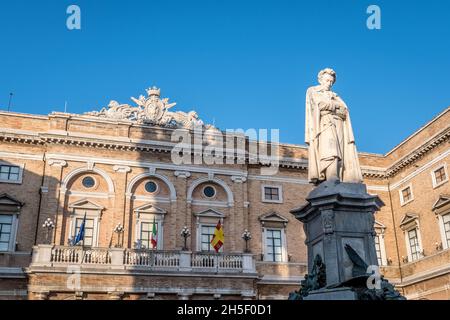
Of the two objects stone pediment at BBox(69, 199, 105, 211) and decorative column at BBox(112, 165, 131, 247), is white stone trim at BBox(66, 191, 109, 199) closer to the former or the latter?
stone pediment at BBox(69, 199, 105, 211)

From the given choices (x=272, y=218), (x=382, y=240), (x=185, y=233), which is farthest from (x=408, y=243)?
(x=185, y=233)

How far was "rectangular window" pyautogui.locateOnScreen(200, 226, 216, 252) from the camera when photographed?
26.7 metres

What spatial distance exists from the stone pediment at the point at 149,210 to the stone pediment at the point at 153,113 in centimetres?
485

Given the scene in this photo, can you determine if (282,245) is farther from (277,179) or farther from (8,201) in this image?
(8,201)

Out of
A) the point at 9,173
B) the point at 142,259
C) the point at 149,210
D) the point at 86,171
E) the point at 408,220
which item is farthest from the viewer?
the point at 408,220

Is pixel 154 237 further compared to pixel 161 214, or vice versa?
pixel 161 214

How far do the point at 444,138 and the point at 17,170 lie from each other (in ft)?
73.7

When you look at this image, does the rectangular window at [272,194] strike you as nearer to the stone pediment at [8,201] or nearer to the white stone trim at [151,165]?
the white stone trim at [151,165]

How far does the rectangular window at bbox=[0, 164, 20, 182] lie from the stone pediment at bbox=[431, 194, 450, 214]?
22.1m

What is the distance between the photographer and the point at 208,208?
27.3m

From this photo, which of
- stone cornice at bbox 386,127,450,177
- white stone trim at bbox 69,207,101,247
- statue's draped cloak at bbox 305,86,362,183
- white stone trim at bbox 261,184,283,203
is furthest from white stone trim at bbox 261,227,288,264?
statue's draped cloak at bbox 305,86,362,183

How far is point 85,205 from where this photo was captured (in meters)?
25.4

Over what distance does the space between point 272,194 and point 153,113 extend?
8480mm

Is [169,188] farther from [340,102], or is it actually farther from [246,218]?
[340,102]
